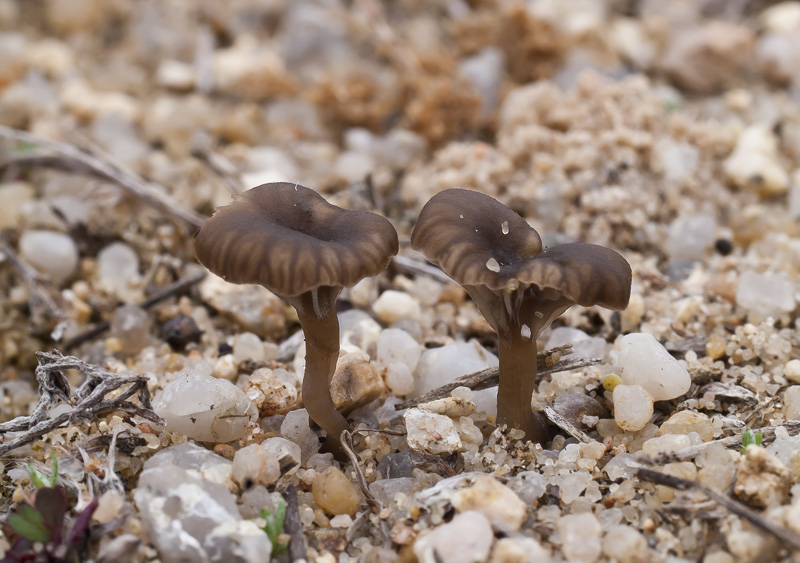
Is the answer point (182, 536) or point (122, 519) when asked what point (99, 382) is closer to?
point (122, 519)

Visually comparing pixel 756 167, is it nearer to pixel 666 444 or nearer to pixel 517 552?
pixel 666 444

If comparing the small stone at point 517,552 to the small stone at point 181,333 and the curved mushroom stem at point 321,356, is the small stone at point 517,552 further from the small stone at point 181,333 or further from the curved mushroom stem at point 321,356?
the small stone at point 181,333

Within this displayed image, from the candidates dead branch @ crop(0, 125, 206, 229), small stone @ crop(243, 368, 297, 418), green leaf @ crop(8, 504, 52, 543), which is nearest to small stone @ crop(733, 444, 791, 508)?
small stone @ crop(243, 368, 297, 418)

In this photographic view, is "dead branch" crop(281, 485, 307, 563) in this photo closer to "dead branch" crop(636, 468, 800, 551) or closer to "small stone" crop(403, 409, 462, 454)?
"small stone" crop(403, 409, 462, 454)

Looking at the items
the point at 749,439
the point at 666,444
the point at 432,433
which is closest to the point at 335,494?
the point at 432,433

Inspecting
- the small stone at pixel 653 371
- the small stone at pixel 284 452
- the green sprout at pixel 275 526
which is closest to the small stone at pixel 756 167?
the small stone at pixel 653 371

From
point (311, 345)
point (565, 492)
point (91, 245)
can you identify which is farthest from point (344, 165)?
point (565, 492)
